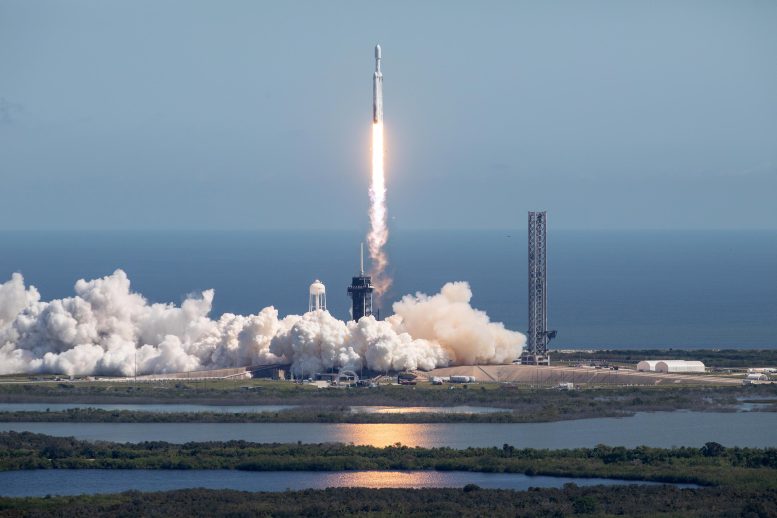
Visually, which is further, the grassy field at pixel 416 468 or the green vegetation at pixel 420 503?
the grassy field at pixel 416 468

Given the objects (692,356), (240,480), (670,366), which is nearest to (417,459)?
(240,480)

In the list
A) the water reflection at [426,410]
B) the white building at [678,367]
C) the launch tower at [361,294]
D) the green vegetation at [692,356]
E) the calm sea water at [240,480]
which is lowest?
the calm sea water at [240,480]

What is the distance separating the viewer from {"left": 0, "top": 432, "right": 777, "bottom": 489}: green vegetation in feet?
231

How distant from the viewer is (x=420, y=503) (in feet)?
208

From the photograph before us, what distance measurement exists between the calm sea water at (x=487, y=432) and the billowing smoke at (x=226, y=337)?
48.2ft

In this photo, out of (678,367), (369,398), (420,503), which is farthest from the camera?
(678,367)

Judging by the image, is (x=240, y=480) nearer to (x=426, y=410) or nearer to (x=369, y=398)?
(x=426, y=410)

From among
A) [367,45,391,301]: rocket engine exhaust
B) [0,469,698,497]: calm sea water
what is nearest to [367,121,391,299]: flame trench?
[367,45,391,301]: rocket engine exhaust

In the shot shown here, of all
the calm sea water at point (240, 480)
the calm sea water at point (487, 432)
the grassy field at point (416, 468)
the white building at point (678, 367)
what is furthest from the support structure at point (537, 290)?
the calm sea water at point (240, 480)

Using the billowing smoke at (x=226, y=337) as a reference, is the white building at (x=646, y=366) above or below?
below

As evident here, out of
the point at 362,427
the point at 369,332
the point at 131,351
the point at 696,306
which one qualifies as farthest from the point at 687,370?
the point at 696,306

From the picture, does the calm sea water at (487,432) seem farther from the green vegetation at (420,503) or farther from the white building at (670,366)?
the white building at (670,366)

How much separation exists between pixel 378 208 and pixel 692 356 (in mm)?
21862

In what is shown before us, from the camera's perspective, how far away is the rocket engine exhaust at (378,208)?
95812mm
